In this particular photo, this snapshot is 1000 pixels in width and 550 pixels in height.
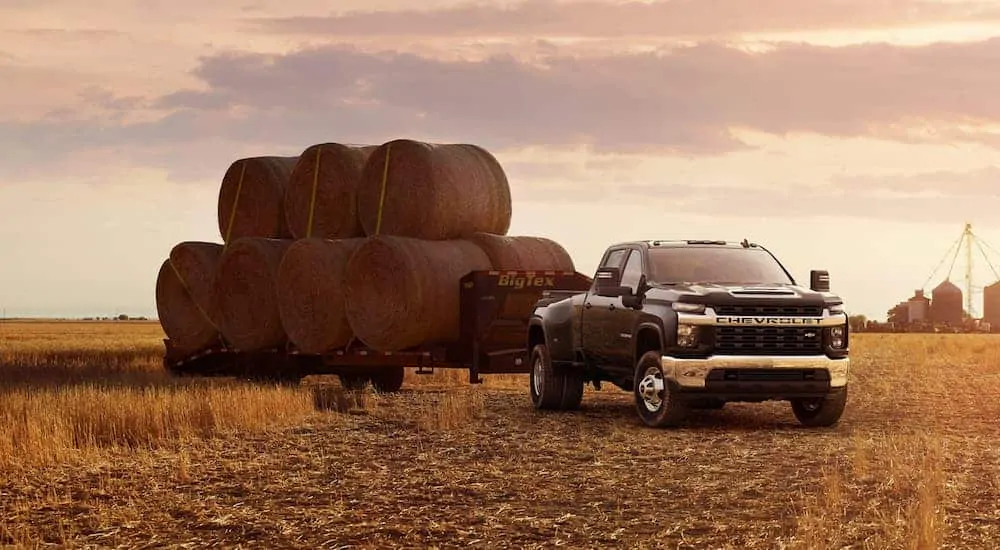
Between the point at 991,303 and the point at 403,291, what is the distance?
128047 millimetres

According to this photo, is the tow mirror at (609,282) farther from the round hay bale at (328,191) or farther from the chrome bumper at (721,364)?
the round hay bale at (328,191)

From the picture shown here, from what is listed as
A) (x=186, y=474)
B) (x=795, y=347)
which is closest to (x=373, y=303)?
(x=795, y=347)

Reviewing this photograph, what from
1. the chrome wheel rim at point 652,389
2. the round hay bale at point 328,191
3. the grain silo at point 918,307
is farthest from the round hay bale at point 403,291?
the grain silo at point 918,307

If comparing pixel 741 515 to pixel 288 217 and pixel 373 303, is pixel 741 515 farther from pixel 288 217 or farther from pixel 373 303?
pixel 288 217

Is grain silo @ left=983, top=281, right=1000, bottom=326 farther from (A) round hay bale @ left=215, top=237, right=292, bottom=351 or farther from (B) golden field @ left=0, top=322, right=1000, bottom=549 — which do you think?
(B) golden field @ left=0, top=322, right=1000, bottom=549

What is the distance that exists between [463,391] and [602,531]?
14.2 m

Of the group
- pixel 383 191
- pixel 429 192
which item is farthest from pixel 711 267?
pixel 383 191

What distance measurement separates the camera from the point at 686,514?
9.95m

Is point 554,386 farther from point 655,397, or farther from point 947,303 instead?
point 947,303

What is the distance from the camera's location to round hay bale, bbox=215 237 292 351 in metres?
23.6

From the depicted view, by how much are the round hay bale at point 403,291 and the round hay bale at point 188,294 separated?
190 inches

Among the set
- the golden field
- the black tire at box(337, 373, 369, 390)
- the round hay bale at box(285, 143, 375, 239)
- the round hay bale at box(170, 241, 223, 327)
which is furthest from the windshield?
the round hay bale at box(170, 241, 223, 327)

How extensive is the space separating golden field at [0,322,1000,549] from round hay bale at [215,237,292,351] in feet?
11.2

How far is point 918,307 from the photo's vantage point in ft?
419
